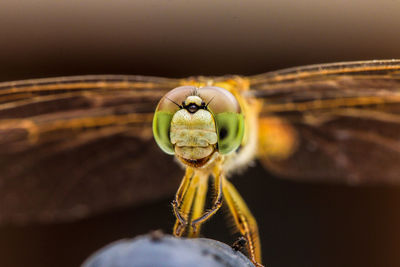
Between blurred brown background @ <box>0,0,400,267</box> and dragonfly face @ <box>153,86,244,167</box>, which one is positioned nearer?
dragonfly face @ <box>153,86,244,167</box>

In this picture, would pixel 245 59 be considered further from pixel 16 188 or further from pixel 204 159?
pixel 204 159

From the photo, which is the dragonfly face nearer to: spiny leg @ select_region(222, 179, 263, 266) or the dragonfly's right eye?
the dragonfly's right eye

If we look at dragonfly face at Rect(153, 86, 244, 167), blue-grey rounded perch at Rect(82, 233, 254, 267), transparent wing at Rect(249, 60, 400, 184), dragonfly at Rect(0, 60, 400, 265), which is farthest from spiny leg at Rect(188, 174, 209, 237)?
blue-grey rounded perch at Rect(82, 233, 254, 267)

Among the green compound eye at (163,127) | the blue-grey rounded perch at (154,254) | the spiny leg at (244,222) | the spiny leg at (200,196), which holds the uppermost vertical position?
the green compound eye at (163,127)

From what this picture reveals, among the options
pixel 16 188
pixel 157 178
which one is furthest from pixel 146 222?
pixel 16 188

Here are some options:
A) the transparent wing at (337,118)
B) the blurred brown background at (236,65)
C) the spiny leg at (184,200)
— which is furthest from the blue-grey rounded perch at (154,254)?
the blurred brown background at (236,65)

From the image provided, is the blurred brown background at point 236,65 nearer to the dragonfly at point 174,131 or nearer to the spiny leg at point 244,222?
the dragonfly at point 174,131
